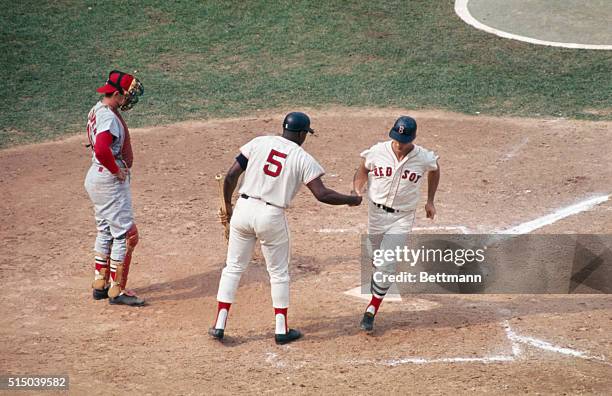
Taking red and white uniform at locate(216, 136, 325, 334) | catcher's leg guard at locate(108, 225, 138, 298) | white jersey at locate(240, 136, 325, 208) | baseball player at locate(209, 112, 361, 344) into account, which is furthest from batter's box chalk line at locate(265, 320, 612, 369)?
catcher's leg guard at locate(108, 225, 138, 298)

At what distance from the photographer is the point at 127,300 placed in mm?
8727

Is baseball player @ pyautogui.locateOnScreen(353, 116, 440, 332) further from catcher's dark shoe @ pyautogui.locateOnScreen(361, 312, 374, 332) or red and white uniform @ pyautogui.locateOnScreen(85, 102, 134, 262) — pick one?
red and white uniform @ pyautogui.locateOnScreen(85, 102, 134, 262)

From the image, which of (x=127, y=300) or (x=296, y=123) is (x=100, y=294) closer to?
(x=127, y=300)

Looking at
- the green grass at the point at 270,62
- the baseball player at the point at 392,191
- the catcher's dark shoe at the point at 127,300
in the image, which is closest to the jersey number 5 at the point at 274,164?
the baseball player at the point at 392,191

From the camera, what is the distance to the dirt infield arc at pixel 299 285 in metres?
7.29

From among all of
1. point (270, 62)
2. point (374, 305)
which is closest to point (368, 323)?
point (374, 305)

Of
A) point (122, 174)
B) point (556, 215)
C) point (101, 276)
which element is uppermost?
point (122, 174)

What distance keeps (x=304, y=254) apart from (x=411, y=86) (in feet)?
20.4

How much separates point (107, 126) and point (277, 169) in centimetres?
185

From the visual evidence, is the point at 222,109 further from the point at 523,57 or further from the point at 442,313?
the point at 442,313

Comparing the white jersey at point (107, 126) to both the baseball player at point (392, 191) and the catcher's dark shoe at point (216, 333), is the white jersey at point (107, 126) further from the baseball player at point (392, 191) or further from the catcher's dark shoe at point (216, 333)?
the baseball player at point (392, 191)

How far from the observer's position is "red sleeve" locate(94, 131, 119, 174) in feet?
26.9

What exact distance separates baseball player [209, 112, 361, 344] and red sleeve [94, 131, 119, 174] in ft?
4.08

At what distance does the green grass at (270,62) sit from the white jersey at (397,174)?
658 centimetres
